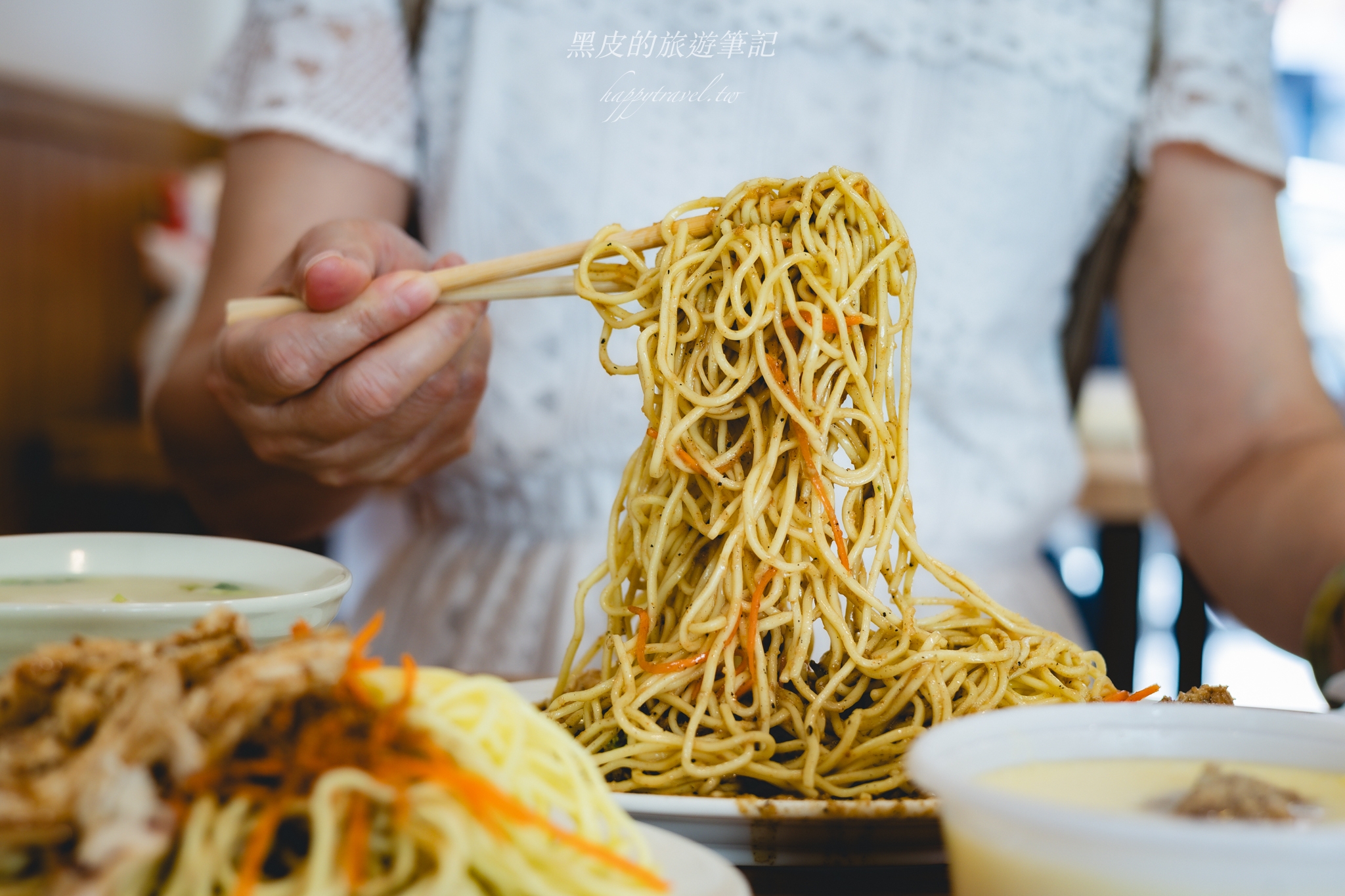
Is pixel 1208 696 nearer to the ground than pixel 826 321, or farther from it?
nearer to the ground

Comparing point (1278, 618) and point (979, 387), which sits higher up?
point (979, 387)

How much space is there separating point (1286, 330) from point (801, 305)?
1.00 m

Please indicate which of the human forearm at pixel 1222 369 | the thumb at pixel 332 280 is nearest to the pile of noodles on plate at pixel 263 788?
the thumb at pixel 332 280

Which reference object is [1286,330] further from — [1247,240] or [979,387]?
[979,387]

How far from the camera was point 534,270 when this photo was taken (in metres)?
0.79

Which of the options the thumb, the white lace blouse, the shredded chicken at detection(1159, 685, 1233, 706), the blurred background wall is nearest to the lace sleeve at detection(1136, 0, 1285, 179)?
the white lace blouse

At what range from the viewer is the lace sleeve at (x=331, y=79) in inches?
52.3

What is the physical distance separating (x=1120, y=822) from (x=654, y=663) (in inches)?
15.4

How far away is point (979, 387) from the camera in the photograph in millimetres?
1434

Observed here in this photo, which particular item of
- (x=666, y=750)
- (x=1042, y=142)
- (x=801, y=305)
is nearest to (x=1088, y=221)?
(x=1042, y=142)

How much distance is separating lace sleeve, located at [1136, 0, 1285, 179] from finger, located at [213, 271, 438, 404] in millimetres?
1004

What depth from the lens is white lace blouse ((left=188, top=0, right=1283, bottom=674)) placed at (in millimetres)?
1354

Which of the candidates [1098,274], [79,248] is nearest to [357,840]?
[1098,274]

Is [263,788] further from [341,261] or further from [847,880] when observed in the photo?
[341,261]
